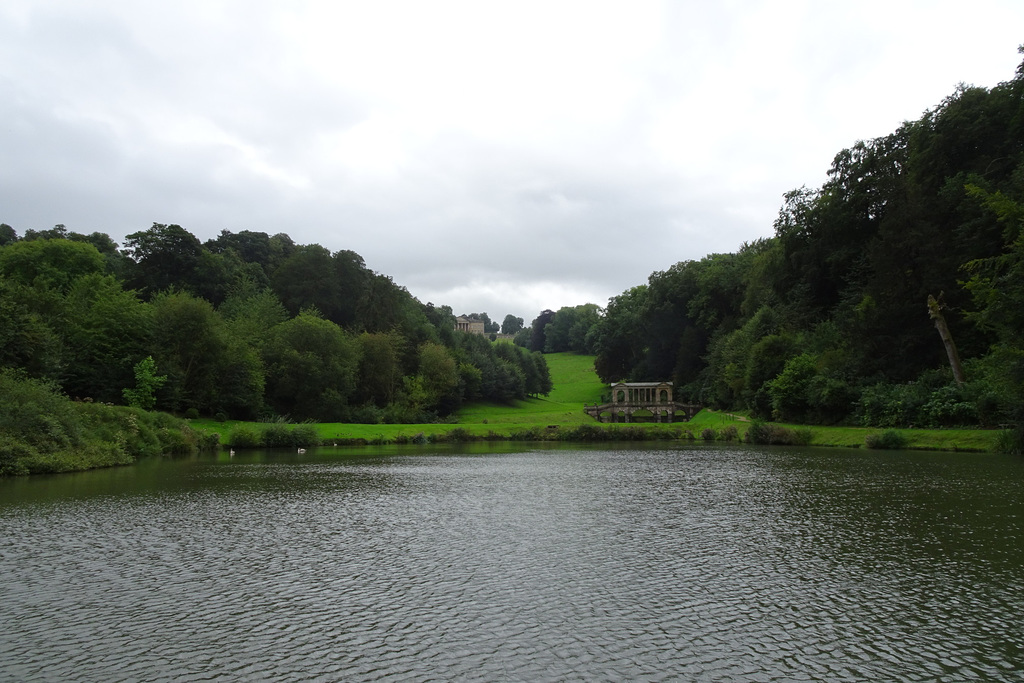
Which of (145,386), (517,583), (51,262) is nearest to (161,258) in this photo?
(51,262)

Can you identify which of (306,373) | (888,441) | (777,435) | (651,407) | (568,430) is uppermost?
(306,373)

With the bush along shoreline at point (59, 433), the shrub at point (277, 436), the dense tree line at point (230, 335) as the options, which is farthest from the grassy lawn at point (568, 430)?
the bush along shoreline at point (59, 433)

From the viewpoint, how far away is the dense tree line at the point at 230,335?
51.6 metres

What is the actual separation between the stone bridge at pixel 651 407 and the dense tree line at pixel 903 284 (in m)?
10.4

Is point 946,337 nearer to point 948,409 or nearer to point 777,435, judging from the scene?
point 948,409

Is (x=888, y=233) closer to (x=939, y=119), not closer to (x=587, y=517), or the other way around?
(x=939, y=119)

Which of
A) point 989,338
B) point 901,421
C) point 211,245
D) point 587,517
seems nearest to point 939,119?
point 989,338

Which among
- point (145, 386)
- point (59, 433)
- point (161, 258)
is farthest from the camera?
point (161, 258)

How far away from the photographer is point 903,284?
46.9 metres

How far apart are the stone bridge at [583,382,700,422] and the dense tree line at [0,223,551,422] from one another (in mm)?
16240

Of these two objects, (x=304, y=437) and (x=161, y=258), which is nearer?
(x=304, y=437)

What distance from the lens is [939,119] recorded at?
49.9m

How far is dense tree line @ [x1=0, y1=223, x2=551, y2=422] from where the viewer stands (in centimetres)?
5162

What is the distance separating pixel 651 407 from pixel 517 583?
80.5 meters
